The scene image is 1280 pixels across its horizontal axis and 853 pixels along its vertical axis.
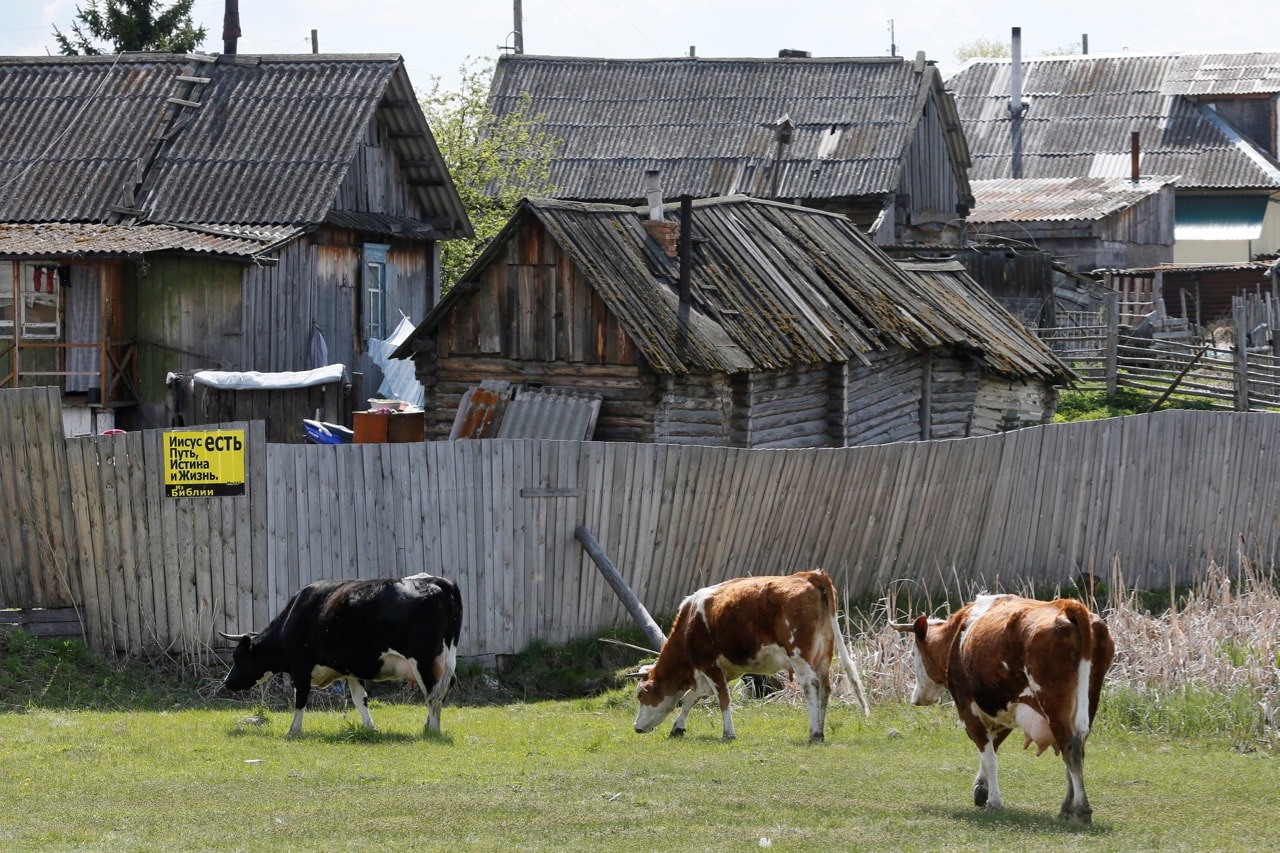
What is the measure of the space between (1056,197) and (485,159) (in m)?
18.0

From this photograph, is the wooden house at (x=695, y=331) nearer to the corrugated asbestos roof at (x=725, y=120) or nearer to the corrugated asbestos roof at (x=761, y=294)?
the corrugated asbestos roof at (x=761, y=294)

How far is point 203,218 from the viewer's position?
78.8 feet

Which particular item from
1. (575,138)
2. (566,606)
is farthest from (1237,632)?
(575,138)

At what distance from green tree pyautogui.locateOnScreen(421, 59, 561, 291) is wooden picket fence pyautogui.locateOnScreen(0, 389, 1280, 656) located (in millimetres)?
17649

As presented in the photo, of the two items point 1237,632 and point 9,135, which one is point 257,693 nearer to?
point 1237,632

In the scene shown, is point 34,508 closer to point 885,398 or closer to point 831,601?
point 831,601

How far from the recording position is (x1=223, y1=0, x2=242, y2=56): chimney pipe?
1093 inches

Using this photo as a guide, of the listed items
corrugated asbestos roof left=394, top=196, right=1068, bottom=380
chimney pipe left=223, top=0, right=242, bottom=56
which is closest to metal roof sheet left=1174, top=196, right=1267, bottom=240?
corrugated asbestos roof left=394, top=196, right=1068, bottom=380

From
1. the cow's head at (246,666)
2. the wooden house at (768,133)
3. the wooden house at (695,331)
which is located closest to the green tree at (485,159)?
the wooden house at (768,133)

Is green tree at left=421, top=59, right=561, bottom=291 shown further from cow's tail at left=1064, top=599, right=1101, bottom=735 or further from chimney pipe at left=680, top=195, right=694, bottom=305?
cow's tail at left=1064, top=599, right=1101, bottom=735

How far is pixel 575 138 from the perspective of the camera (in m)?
38.0

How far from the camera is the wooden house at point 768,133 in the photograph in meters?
34.8

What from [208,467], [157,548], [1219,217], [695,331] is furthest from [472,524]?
[1219,217]

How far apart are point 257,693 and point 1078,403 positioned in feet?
64.8
